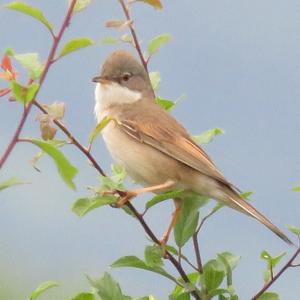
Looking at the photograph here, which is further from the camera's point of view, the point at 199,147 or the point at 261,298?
the point at 199,147

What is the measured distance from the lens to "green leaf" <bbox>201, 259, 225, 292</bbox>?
2.72 m

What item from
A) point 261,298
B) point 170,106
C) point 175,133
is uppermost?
point 175,133

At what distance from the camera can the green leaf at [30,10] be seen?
6.76ft

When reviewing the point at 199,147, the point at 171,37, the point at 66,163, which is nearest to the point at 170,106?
the point at 171,37

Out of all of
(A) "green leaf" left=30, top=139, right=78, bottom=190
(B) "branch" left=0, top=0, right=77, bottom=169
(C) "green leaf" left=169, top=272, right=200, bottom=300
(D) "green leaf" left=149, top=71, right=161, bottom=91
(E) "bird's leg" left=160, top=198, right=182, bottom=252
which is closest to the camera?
(B) "branch" left=0, top=0, right=77, bottom=169

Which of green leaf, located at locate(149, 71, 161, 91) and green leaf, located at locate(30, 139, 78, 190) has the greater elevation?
green leaf, located at locate(149, 71, 161, 91)

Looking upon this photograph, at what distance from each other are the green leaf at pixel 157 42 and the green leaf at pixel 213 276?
92 cm

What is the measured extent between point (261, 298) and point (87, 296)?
0.69m

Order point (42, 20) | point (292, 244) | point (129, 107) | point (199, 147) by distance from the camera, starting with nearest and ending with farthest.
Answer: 1. point (42, 20)
2. point (292, 244)
3. point (199, 147)
4. point (129, 107)

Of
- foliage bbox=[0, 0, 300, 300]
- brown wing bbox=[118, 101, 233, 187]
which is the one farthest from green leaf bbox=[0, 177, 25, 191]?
brown wing bbox=[118, 101, 233, 187]

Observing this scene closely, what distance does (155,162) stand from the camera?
412 cm

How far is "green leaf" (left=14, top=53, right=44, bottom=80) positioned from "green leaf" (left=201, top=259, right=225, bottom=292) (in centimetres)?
105

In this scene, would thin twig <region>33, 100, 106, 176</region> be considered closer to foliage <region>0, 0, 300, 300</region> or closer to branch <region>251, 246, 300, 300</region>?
foliage <region>0, 0, 300, 300</region>

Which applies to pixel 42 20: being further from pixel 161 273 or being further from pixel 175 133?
pixel 175 133
